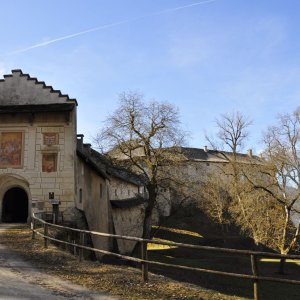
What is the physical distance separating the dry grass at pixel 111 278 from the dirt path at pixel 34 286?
34 centimetres

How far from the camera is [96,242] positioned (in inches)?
1061

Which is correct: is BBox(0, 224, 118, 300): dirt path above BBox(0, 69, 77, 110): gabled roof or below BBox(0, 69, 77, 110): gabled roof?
below

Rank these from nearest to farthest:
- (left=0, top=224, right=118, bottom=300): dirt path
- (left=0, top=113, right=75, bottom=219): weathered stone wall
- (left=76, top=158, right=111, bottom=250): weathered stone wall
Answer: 1. (left=0, top=224, right=118, bottom=300): dirt path
2. (left=0, top=113, right=75, bottom=219): weathered stone wall
3. (left=76, top=158, right=111, bottom=250): weathered stone wall

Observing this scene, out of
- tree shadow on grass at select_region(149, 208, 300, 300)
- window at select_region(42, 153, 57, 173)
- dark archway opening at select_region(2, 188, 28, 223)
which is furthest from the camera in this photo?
dark archway opening at select_region(2, 188, 28, 223)

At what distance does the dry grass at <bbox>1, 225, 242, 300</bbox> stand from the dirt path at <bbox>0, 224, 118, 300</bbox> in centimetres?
34

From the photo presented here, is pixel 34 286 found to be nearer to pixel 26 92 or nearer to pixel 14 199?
pixel 14 199

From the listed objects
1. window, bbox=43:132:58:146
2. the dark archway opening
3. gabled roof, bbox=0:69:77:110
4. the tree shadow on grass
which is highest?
gabled roof, bbox=0:69:77:110

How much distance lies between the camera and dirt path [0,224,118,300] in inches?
286

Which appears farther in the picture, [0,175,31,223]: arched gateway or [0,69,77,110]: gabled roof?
[0,69,77,110]: gabled roof

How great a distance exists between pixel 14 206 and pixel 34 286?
58.8 feet

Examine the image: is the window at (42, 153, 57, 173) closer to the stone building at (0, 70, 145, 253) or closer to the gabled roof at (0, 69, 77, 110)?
the stone building at (0, 70, 145, 253)

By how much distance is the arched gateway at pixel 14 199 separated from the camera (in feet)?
75.4

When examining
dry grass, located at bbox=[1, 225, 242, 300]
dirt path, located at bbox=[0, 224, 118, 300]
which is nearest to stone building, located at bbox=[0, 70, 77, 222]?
dry grass, located at bbox=[1, 225, 242, 300]

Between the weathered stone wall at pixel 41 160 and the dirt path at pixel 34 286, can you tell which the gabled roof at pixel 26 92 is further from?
the dirt path at pixel 34 286
